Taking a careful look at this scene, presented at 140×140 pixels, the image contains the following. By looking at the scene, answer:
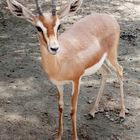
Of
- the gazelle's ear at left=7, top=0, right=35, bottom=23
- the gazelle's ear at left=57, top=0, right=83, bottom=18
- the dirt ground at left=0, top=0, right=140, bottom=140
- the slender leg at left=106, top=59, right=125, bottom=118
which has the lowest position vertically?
the dirt ground at left=0, top=0, right=140, bottom=140

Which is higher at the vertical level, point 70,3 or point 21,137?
point 70,3

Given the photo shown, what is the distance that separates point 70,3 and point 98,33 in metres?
0.81

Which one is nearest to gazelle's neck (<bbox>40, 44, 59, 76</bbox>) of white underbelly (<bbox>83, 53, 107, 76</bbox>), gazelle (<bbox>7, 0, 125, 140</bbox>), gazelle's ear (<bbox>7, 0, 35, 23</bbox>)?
gazelle (<bbox>7, 0, 125, 140</bbox>)

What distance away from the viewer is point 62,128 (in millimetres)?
5086

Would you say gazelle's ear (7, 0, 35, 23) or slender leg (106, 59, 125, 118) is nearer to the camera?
gazelle's ear (7, 0, 35, 23)

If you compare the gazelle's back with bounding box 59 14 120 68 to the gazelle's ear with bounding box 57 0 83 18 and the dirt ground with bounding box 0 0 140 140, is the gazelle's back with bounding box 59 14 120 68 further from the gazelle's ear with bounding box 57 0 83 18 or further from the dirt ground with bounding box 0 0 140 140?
the dirt ground with bounding box 0 0 140 140

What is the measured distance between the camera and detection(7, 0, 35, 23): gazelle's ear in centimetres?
404

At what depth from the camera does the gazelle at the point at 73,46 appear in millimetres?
3896

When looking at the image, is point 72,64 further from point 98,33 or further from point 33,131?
point 33,131

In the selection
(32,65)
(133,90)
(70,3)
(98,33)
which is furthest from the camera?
(32,65)

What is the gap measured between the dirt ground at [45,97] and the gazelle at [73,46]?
0.74 feet

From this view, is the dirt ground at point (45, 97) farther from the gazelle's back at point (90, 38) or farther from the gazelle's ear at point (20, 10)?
the gazelle's ear at point (20, 10)

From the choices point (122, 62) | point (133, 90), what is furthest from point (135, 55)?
point (133, 90)

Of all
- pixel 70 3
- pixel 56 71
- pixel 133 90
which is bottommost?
pixel 133 90
